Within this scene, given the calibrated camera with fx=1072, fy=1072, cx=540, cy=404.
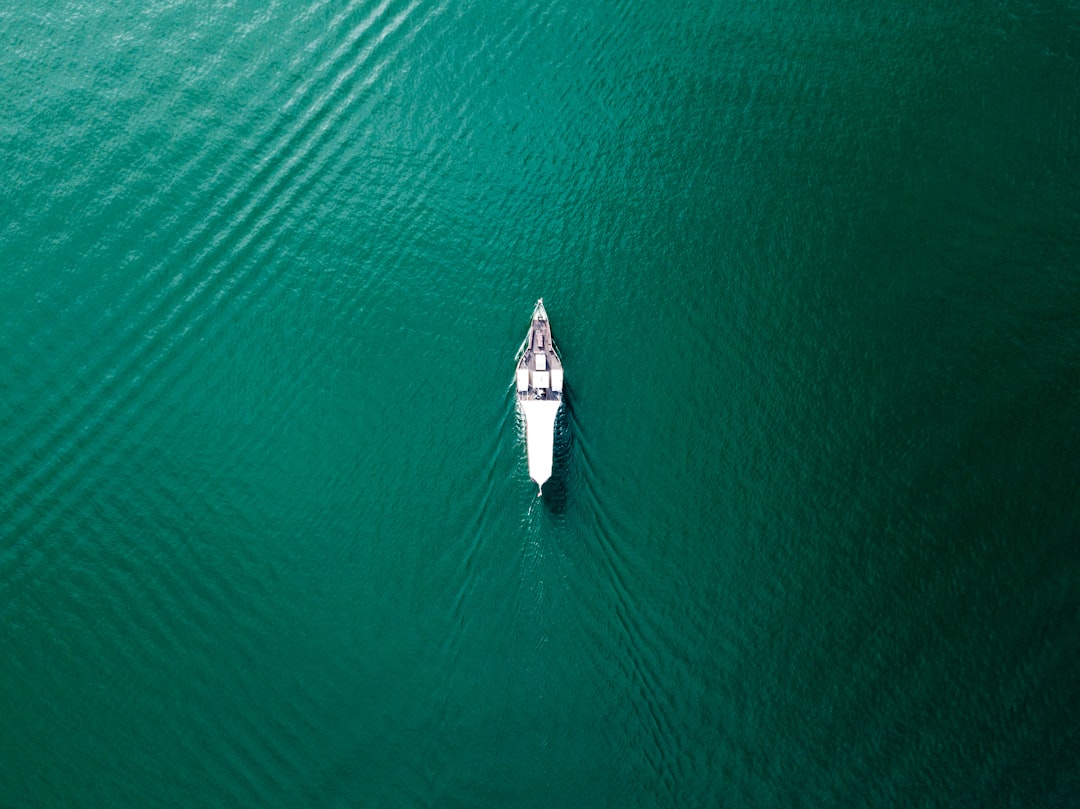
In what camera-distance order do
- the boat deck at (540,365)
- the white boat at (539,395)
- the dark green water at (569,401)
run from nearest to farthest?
the dark green water at (569,401)
the white boat at (539,395)
the boat deck at (540,365)

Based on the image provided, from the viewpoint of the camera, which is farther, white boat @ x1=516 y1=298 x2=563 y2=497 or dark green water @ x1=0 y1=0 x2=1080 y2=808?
white boat @ x1=516 y1=298 x2=563 y2=497

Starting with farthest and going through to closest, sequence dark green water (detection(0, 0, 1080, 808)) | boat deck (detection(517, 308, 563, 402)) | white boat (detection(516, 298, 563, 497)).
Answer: boat deck (detection(517, 308, 563, 402)) → white boat (detection(516, 298, 563, 497)) → dark green water (detection(0, 0, 1080, 808))

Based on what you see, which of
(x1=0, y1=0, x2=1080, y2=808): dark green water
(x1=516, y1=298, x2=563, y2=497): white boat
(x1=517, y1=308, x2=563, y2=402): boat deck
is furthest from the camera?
(x1=517, y1=308, x2=563, y2=402): boat deck

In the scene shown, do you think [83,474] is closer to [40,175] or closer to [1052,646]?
[40,175]

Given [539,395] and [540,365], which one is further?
[540,365]

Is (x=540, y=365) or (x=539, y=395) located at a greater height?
(x=540, y=365)

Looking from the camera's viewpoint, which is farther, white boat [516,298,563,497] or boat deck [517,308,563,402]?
boat deck [517,308,563,402]
